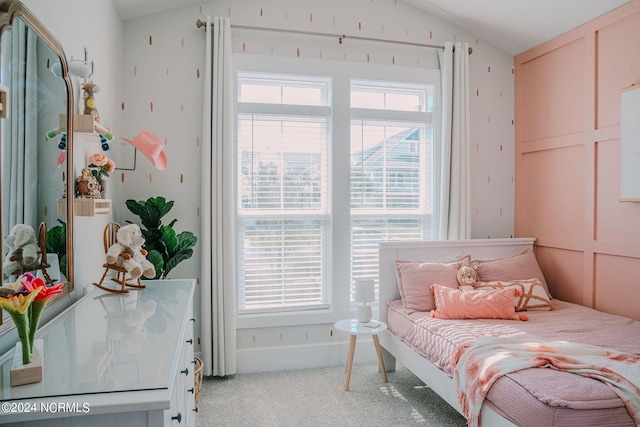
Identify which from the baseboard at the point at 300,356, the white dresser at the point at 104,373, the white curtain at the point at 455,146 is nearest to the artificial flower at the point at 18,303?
the white dresser at the point at 104,373

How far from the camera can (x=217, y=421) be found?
2625 millimetres

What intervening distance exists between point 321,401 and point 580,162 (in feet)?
8.37

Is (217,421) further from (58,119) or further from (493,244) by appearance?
(493,244)

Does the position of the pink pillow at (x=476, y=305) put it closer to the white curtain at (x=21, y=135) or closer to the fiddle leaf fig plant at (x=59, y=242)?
the fiddle leaf fig plant at (x=59, y=242)

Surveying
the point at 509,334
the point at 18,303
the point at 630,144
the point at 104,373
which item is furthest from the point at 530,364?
the point at 18,303

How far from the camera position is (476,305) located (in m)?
2.87

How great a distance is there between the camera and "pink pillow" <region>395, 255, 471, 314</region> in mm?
3090

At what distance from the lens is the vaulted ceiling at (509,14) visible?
3078 mm

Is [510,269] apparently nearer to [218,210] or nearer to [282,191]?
[282,191]

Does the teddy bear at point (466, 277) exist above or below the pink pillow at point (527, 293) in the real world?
above

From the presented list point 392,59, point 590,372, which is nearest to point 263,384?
point 590,372

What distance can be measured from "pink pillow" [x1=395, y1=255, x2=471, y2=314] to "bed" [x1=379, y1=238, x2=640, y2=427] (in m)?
0.07

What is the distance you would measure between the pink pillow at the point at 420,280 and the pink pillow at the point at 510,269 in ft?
0.68

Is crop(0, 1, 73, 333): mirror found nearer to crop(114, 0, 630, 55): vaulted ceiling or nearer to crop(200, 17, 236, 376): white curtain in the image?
crop(200, 17, 236, 376): white curtain
